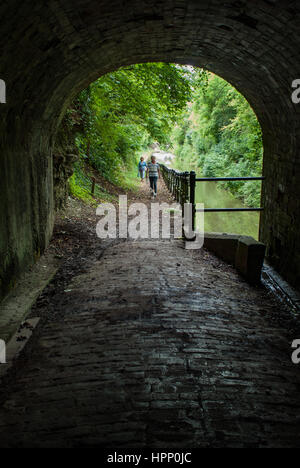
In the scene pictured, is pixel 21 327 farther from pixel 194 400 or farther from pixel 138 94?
pixel 138 94

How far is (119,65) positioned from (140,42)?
4.68 ft

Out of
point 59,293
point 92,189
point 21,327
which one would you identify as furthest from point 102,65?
point 92,189

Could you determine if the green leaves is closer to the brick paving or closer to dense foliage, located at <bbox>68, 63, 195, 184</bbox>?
dense foliage, located at <bbox>68, 63, 195, 184</bbox>

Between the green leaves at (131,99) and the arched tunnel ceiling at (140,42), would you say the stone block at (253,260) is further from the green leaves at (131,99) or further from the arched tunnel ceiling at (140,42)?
the green leaves at (131,99)

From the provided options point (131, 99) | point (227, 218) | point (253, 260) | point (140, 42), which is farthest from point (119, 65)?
point (227, 218)

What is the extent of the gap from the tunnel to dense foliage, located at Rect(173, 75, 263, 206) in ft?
35.2

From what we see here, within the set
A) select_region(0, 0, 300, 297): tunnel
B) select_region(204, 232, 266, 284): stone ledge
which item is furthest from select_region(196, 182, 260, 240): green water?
select_region(0, 0, 300, 297): tunnel

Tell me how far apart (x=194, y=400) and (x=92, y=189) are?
11162 mm

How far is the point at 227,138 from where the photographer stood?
28781mm

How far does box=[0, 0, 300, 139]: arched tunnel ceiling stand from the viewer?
12.6 ft

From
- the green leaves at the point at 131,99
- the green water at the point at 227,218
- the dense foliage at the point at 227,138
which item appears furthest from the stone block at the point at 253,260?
the green water at the point at 227,218

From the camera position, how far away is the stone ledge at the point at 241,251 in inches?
232

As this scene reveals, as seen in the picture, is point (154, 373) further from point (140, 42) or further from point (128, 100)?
point (128, 100)

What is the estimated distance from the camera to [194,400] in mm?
2865
